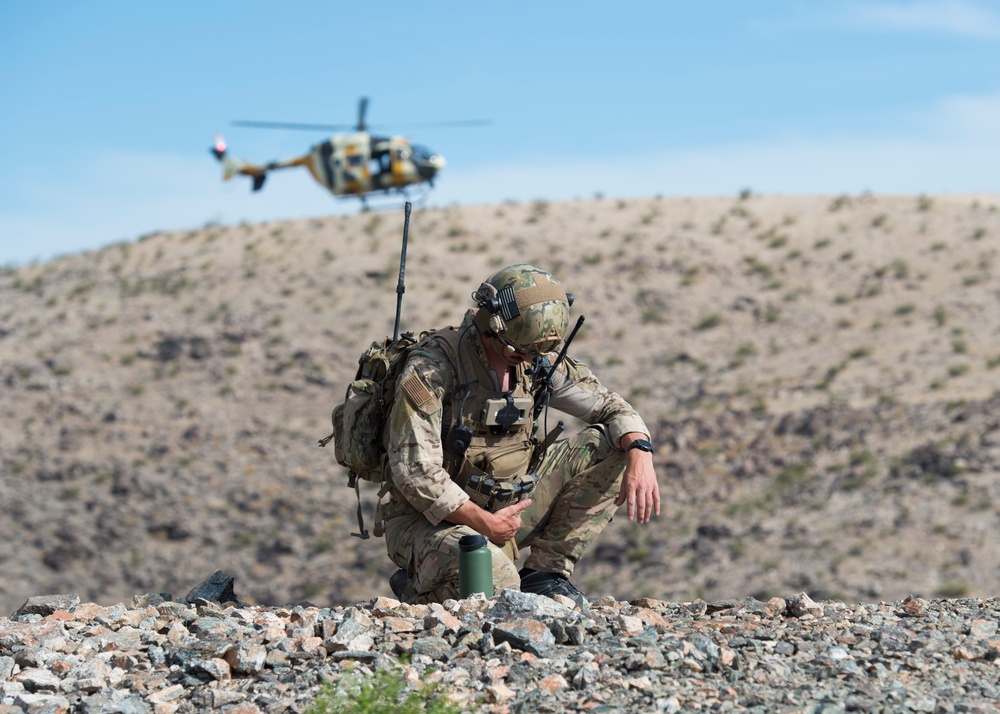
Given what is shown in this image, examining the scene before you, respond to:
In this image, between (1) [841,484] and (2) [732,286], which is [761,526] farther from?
(2) [732,286]

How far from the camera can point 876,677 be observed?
164 inches

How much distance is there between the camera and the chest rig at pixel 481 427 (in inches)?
216

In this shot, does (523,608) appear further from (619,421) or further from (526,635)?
(619,421)

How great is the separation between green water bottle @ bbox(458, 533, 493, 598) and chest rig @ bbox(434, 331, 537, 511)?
18.7 inches

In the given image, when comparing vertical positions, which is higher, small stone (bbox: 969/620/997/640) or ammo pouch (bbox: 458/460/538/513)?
ammo pouch (bbox: 458/460/538/513)

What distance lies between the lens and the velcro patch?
524 cm

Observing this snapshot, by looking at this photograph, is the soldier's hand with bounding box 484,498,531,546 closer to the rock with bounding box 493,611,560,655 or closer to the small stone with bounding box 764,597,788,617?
the rock with bounding box 493,611,560,655

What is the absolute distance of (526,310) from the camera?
522 centimetres

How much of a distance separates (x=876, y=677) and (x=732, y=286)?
25.8 m

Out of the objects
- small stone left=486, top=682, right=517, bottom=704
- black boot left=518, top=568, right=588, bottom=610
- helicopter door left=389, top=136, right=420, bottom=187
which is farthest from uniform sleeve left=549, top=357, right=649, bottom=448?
helicopter door left=389, top=136, right=420, bottom=187

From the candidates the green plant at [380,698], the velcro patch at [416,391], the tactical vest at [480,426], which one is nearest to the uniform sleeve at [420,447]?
the velcro patch at [416,391]

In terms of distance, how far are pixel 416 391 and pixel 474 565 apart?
2.75 feet

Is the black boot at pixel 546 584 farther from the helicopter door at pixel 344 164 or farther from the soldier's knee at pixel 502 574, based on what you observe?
the helicopter door at pixel 344 164

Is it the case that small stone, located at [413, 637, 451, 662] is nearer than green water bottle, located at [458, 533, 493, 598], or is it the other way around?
small stone, located at [413, 637, 451, 662]
